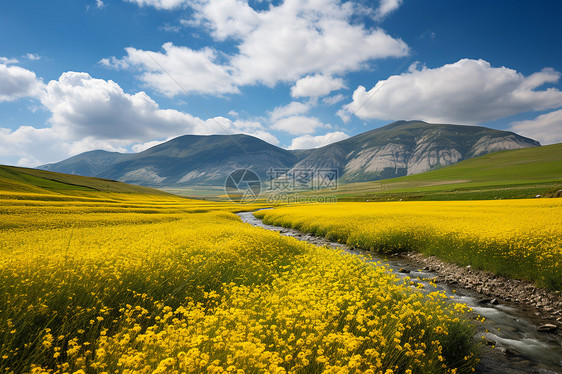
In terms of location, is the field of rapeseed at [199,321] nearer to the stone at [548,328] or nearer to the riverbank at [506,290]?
the stone at [548,328]

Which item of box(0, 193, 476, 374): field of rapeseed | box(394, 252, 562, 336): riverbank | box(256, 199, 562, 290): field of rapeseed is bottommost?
box(394, 252, 562, 336): riverbank

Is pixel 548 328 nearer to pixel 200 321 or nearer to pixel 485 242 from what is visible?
pixel 485 242

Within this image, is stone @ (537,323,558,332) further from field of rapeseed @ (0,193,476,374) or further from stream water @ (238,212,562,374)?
field of rapeseed @ (0,193,476,374)

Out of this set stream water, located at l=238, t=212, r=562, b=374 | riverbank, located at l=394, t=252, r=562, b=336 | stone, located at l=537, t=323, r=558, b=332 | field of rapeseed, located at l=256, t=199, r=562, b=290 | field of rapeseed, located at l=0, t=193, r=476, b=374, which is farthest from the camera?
field of rapeseed, located at l=256, t=199, r=562, b=290

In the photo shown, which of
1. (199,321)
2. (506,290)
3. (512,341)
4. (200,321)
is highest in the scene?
(200,321)

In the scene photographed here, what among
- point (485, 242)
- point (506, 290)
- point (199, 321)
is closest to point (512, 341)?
point (506, 290)

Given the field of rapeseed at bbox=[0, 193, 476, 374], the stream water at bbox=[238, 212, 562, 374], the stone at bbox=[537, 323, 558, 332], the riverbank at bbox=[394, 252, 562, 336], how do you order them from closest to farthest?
1. the field of rapeseed at bbox=[0, 193, 476, 374]
2. the stream water at bbox=[238, 212, 562, 374]
3. the stone at bbox=[537, 323, 558, 332]
4. the riverbank at bbox=[394, 252, 562, 336]

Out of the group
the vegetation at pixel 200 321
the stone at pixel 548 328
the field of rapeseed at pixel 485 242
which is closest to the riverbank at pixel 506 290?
the stone at pixel 548 328

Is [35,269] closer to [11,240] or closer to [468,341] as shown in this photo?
[11,240]

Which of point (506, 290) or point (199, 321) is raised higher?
point (199, 321)

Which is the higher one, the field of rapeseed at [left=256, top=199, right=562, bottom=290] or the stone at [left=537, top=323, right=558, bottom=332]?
the field of rapeseed at [left=256, top=199, right=562, bottom=290]

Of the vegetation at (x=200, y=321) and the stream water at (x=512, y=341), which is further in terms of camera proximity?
the stream water at (x=512, y=341)

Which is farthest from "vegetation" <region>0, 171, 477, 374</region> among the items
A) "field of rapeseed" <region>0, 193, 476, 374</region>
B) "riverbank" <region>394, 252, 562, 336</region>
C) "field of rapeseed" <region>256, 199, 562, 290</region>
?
"field of rapeseed" <region>256, 199, 562, 290</region>

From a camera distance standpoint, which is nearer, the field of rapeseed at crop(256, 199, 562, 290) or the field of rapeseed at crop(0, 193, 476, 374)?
the field of rapeseed at crop(0, 193, 476, 374)
